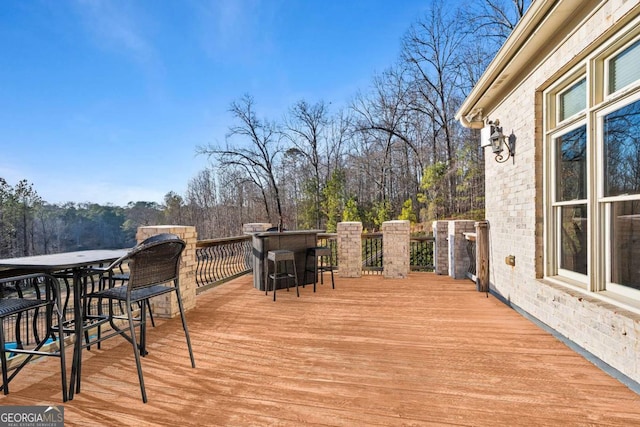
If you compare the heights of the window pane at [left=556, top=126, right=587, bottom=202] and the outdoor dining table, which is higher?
the window pane at [left=556, top=126, right=587, bottom=202]

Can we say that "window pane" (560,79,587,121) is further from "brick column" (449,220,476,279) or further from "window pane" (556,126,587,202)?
"brick column" (449,220,476,279)

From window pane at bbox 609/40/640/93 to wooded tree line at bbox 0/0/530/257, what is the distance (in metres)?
10.00

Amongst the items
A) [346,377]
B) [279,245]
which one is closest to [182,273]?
[279,245]

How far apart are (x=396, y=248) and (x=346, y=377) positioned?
4.01 metres

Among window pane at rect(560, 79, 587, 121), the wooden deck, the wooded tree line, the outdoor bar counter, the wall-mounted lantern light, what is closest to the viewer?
the wooden deck

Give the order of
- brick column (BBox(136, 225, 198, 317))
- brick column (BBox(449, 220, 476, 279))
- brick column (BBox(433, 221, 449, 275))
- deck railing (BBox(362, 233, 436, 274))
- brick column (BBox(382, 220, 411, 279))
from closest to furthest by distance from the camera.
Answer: brick column (BBox(136, 225, 198, 317)) < brick column (BBox(449, 220, 476, 279)) < brick column (BBox(382, 220, 411, 279)) < brick column (BBox(433, 221, 449, 275)) < deck railing (BBox(362, 233, 436, 274))

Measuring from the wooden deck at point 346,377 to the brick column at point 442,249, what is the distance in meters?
2.58

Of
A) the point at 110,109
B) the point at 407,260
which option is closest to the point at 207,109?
the point at 110,109

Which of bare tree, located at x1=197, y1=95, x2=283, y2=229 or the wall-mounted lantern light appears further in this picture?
bare tree, located at x1=197, y1=95, x2=283, y2=229

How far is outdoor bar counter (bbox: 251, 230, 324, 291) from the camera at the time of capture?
496cm

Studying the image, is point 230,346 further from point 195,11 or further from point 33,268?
point 195,11

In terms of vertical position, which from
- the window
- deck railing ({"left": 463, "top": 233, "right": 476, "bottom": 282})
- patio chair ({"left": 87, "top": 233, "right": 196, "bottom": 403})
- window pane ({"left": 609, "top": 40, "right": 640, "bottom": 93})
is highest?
window pane ({"left": 609, "top": 40, "right": 640, "bottom": 93})

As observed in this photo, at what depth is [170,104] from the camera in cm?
1412

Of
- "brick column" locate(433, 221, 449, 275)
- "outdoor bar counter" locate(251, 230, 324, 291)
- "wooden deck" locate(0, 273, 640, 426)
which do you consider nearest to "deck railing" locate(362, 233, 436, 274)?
"brick column" locate(433, 221, 449, 275)
